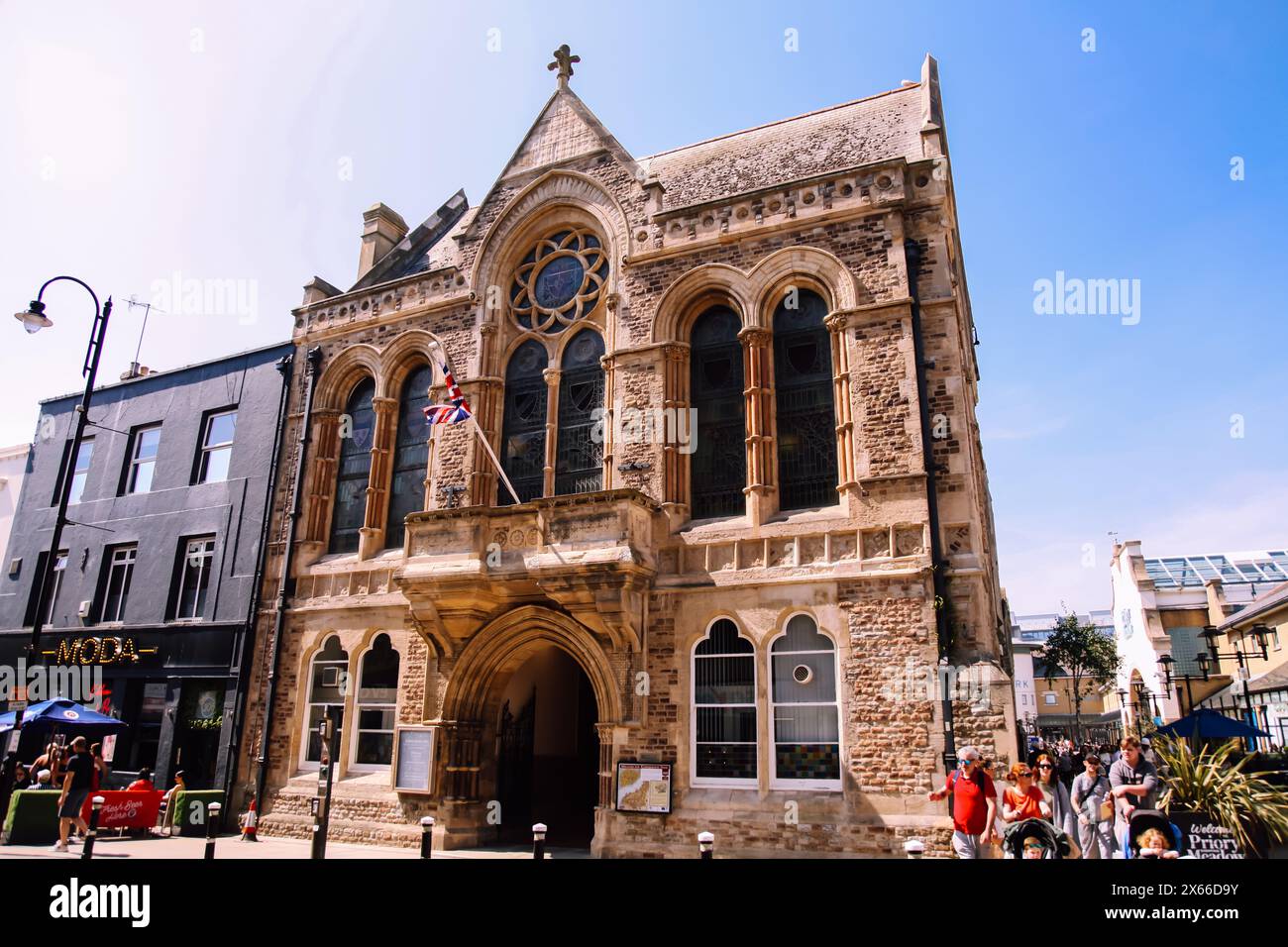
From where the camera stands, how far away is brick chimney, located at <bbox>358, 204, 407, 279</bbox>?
22422mm

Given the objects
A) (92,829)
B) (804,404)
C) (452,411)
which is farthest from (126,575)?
(804,404)

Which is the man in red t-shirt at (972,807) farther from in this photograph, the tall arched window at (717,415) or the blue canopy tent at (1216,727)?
the blue canopy tent at (1216,727)

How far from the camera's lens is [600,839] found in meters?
13.9

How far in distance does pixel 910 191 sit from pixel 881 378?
370cm

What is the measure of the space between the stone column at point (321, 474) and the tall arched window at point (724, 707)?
9.92m

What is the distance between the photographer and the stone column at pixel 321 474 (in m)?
19.3

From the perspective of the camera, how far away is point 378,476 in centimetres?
1895

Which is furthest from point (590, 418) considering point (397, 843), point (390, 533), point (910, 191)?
point (397, 843)

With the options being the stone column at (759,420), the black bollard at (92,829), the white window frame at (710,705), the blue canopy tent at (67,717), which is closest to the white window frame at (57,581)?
the blue canopy tent at (67,717)

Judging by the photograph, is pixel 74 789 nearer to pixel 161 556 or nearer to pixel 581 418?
pixel 161 556

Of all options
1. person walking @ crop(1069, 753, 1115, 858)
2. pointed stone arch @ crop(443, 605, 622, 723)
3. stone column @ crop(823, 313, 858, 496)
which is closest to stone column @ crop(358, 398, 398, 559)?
pointed stone arch @ crop(443, 605, 622, 723)

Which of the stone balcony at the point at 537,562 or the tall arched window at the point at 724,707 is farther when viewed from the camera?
the stone balcony at the point at 537,562

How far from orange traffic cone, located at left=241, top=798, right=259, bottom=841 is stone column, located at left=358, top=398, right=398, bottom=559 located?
555 cm

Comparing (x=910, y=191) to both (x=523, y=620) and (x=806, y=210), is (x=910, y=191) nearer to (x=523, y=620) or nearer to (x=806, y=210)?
(x=806, y=210)
